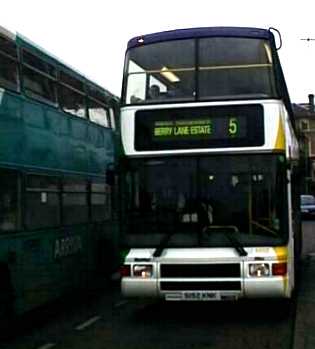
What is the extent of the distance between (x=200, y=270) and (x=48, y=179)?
2618 millimetres

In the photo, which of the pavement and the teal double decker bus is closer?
the pavement

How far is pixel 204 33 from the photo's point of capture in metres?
11.8

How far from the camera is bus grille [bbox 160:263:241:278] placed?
10820 mm

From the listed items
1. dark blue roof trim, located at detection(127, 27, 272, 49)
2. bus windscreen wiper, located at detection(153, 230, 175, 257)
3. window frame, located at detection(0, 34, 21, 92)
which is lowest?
bus windscreen wiper, located at detection(153, 230, 175, 257)

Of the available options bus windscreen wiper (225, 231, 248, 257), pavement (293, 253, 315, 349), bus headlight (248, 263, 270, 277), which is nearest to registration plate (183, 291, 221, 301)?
bus headlight (248, 263, 270, 277)

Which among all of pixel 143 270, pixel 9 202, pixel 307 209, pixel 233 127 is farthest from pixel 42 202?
pixel 307 209

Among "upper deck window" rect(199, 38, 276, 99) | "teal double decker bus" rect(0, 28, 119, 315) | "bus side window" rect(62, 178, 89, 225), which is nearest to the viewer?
"teal double decker bus" rect(0, 28, 119, 315)

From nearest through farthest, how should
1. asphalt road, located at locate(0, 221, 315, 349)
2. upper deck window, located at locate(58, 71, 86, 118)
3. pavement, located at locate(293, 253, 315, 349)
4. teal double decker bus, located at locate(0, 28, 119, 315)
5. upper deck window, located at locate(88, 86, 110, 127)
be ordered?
1. pavement, located at locate(293, 253, 315, 349)
2. asphalt road, located at locate(0, 221, 315, 349)
3. teal double decker bus, located at locate(0, 28, 119, 315)
4. upper deck window, located at locate(58, 71, 86, 118)
5. upper deck window, located at locate(88, 86, 110, 127)

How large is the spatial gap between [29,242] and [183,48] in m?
3.61

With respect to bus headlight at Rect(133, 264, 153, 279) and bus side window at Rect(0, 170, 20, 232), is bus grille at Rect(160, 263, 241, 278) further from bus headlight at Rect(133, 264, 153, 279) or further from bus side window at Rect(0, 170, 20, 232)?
bus side window at Rect(0, 170, 20, 232)

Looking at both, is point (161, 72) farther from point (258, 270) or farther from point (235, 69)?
point (258, 270)

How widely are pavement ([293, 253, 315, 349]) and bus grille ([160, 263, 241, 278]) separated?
1.11m

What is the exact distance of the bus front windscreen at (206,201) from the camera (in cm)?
1088

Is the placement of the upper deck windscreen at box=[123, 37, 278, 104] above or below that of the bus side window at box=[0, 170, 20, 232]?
above
